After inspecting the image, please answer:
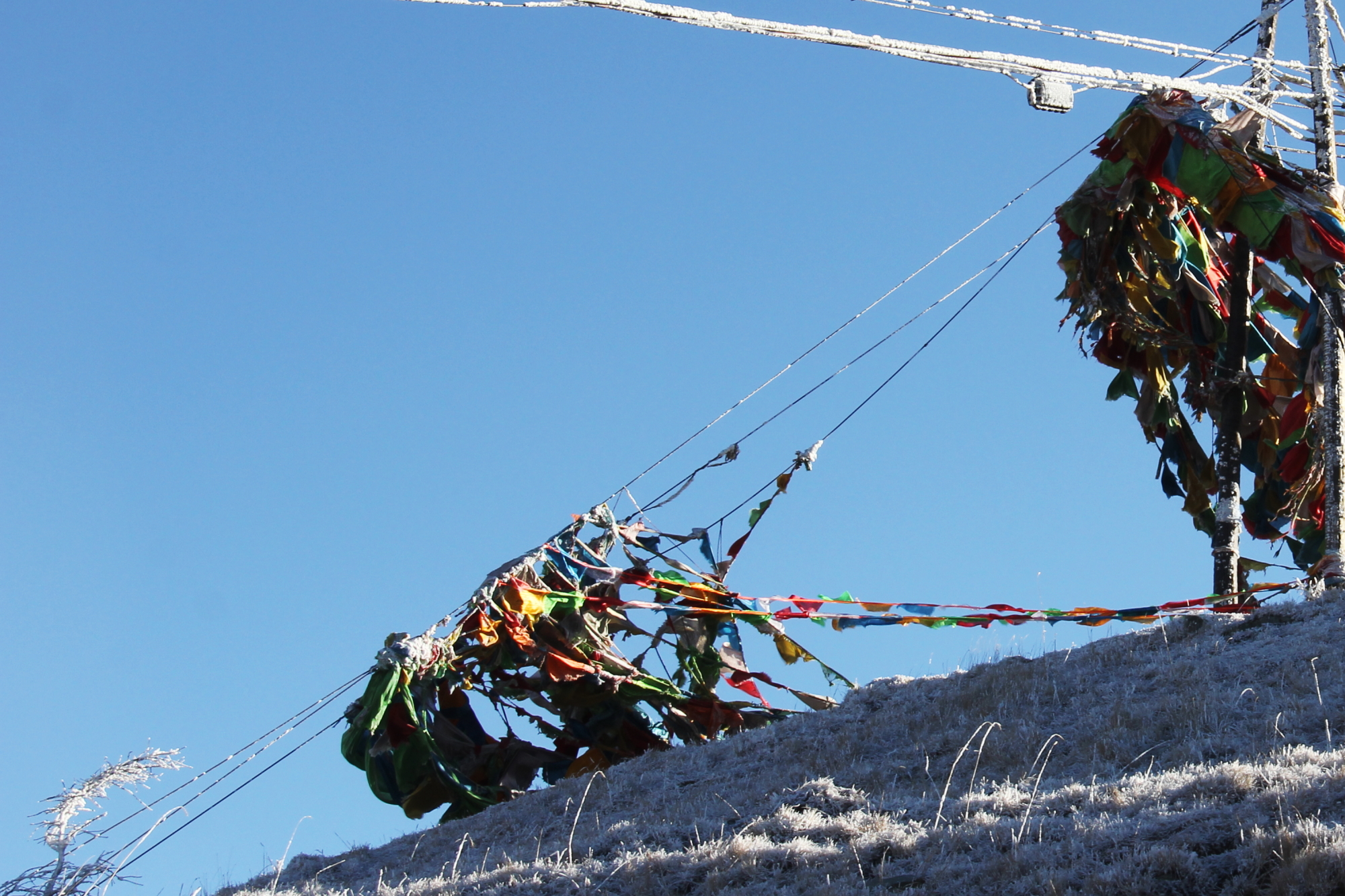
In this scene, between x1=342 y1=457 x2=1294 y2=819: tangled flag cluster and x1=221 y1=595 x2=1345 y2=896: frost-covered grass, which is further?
x1=342 y1=457 x2=1294 y2=819: tangled flag cluster

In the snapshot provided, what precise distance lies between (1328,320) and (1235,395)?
6.22ft

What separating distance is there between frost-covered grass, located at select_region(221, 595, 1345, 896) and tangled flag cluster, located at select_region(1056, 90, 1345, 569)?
14.5ft

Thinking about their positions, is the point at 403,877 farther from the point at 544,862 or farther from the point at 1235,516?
the point at 1235,516

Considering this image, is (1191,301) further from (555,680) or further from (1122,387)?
(555,680)

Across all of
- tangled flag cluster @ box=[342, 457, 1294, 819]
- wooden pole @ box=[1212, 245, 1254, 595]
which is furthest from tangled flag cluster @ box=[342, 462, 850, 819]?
wooden pole @ box=[1212, 245, 1254, 595]

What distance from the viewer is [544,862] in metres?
8.23

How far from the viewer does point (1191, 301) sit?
15016mm

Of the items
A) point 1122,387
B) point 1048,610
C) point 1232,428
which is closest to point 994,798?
point 1048,610

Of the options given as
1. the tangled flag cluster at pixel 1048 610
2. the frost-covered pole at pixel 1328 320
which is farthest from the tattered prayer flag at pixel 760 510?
the frost-covered pole at pixel 1328 320

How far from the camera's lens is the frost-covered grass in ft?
21.5

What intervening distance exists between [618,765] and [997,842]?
5175 mm

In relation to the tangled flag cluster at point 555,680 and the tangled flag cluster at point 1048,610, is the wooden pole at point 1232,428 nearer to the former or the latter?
the tangled flag cluster at point 1048,610

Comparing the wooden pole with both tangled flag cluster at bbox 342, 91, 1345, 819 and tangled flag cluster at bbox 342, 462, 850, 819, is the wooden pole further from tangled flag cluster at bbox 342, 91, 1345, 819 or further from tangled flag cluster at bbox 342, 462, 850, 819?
tangled flag cluster at bbox 342, 462, 850, 819

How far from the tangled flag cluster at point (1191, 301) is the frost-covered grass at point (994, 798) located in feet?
14.5
